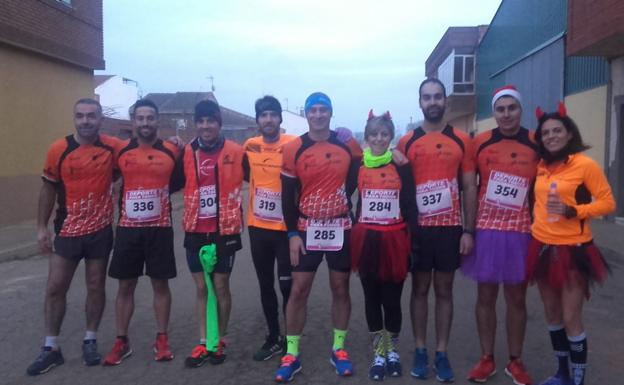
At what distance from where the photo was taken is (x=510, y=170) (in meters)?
4.39

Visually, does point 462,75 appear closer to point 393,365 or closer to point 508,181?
point 508,181

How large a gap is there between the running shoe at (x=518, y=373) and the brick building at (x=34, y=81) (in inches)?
473

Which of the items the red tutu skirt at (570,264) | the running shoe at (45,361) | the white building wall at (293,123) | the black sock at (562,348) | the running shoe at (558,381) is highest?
the white building wall at (293,123)

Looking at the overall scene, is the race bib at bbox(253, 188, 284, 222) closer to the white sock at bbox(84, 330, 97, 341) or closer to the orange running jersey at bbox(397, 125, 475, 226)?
the orange running jersey at bbox(397, 125, 475, 226)

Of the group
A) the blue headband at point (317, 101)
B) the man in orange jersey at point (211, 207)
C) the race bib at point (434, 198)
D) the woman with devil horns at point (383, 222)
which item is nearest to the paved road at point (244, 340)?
the man in orange jersey at point (211, 207)

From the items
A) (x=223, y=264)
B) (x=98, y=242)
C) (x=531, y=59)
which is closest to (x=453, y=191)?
(x=223, y=264)

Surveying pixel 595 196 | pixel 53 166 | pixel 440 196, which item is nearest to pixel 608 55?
pixel 595 196

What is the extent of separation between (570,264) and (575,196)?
1.55 ft

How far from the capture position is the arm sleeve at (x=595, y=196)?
3957 millimetres

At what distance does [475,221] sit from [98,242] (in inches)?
124

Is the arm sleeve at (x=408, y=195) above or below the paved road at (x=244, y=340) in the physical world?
above

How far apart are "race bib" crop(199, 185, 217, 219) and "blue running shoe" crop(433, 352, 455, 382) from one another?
7.13 feet

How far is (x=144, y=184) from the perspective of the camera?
4984 millimetres

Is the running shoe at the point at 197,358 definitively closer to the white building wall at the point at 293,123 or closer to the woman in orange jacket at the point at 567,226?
the woman in orange jacket at the point at 567,226
